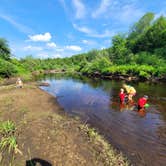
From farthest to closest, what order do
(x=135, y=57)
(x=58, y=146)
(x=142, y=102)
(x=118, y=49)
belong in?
(x=118, y=49) → (x=135, y=57) → (x=142, y=102) → (x=58, y=146)

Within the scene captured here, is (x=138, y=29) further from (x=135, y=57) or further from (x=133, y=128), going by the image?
(x=133, y=128)

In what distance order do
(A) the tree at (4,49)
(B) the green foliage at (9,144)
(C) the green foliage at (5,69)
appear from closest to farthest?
(B) the green foliage at (9,144) → (C) the green foliage at (5,69) → (A) the tree at (4,49)

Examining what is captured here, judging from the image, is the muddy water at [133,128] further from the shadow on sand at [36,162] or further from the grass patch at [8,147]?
the grass patch at [8,147]

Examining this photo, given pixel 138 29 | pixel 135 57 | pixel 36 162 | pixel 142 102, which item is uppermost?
pixel 138 29

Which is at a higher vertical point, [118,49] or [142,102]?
[118,49]

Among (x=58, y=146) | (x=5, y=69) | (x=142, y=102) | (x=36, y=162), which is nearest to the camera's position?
(x=36, y=162)

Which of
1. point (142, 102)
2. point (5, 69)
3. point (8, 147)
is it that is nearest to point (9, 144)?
point (8, 147)

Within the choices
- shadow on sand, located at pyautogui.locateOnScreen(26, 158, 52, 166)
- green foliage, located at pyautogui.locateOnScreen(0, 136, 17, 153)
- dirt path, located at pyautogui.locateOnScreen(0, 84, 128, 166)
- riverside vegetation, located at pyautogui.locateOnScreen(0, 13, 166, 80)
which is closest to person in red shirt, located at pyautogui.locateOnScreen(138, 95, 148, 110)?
dirt path, located at pyautogui.locateOnScreen(0, 84, 128, 166)

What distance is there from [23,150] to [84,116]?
257 inches

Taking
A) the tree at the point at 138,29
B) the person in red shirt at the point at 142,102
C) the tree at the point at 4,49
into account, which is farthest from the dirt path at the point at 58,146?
the tree at the point at 138,29

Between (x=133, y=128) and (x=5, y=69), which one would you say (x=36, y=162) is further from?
(x=5, y=69)

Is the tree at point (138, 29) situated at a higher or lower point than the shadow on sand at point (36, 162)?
higher

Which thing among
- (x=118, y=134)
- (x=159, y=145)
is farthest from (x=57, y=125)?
(x=159, y=145)

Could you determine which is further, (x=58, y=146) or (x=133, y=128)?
(x=133, y=128)
